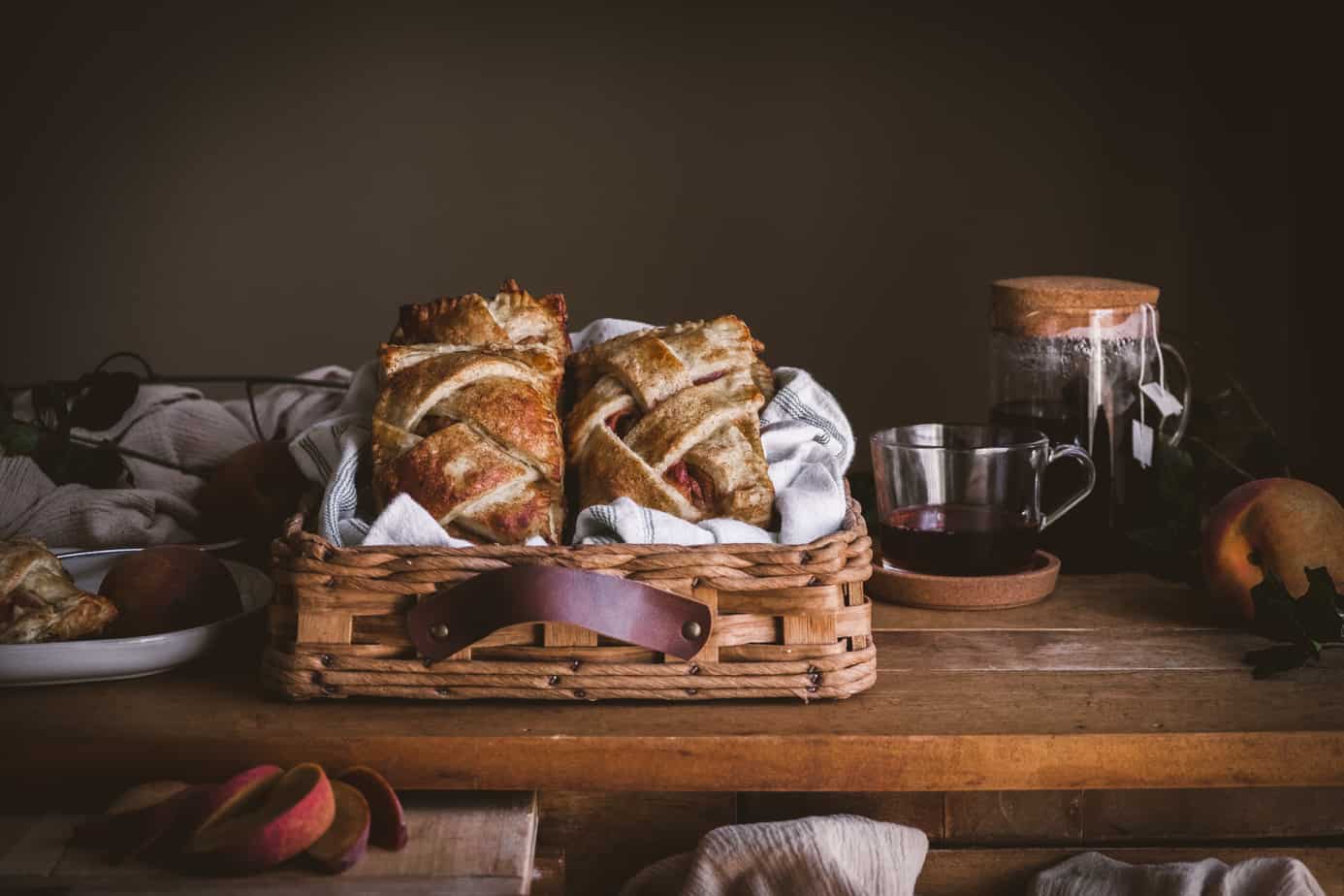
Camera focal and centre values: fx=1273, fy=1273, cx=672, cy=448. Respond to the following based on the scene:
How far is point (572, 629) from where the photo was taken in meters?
0.94

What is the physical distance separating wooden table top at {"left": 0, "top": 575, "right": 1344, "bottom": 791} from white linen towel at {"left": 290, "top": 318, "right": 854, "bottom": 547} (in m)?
0.13

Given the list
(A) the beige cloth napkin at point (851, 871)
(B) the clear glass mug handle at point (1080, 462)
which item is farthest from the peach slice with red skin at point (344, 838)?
(B) the clear glass mug handle at point (1080, 462)

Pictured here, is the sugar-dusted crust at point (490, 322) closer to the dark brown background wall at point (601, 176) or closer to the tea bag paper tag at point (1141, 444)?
the tea bag paper tag at point (1141, 444)

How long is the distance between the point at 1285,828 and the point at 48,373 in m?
3.12

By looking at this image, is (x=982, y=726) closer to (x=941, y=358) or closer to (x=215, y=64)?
(x=941, y=358)

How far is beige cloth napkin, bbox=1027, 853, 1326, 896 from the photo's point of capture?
3.04 feet

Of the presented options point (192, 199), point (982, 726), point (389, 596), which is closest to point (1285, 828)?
point (982, 726)

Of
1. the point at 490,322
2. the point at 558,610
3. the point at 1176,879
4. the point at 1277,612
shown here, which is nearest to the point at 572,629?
the point at 558,610

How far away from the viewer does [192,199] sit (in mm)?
3229

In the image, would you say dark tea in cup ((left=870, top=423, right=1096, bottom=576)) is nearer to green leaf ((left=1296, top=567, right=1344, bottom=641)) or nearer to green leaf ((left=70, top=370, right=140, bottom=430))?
green leaf ((left=1296, top=567, right=1344, bottom=641))

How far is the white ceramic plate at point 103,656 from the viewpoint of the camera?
97 cm

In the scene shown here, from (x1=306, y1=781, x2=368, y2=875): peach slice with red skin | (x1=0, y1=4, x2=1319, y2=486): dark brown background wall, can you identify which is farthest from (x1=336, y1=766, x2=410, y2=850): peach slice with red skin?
(x1=0, y1=4, x2=1319, y2=486): dark brown background wall

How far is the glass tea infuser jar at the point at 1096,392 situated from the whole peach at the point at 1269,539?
0.15m

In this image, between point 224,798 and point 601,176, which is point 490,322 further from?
point 601,176
